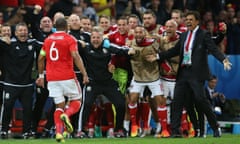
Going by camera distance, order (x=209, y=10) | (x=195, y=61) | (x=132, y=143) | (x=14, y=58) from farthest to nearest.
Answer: (x=209, y=10) < (x=14, y=58) < (x=195, y=61) < (x=132, y=143)

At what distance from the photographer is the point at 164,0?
2691 centimetres

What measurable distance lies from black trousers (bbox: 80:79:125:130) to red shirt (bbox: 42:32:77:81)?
2460 millimetres

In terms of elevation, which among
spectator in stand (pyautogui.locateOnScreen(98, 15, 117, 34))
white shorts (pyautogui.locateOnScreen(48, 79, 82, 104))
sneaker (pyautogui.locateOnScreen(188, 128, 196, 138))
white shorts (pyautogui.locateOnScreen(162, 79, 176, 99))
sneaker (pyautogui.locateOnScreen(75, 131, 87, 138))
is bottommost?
sneaker (pyautogui.locateOnScreen(188, 128, 196, 138))

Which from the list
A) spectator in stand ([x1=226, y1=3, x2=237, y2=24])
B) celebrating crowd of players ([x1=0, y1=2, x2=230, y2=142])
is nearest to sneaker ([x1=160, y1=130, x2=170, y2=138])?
celebrating crowd of players ([x1=0, y1=2, x2=230, y2=142])

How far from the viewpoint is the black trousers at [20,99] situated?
66.7 ft

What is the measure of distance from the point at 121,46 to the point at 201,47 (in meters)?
2.44

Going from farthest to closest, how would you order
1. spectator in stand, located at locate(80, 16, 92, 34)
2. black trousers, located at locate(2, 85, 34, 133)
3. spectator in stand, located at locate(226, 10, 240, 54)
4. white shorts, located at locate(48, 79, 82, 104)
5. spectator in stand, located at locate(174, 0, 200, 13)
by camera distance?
spectator in stand, located at locate(174, 0, 200, 13) < spectator in stand, located at locate(226, 10, 240, 54) < spectator in stand, located at locate(80, 16, 92, 34) < black trousers, located at locate(2, 85, 34, 133) < white shorts, located at locate(48, 79, 82, 104)

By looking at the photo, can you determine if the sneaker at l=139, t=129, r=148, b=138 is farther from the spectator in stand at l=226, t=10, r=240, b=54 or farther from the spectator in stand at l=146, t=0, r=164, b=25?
the spectator in stand at l=226, t=10, r=240, b=54

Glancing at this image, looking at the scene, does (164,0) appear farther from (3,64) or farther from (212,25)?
(3,64)

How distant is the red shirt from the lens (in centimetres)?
1780

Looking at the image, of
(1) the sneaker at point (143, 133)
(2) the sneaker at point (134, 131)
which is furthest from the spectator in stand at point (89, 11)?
(2) the sneaker at point (134, 131)

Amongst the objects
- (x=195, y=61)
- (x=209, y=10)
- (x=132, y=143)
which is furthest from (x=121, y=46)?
(x=209, y=10)

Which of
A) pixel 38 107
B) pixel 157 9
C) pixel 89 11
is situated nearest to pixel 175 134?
pixel 38 107

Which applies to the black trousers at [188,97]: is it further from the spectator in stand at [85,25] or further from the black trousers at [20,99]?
the black trousers at [20,99]
